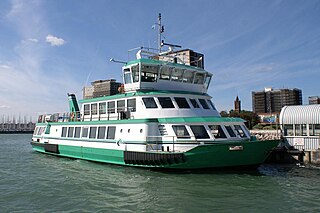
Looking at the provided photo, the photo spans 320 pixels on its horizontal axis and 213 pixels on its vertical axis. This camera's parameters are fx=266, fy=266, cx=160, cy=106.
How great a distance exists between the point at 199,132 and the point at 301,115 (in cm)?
948

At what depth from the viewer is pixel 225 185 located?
11.5 m

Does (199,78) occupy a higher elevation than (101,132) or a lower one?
higher

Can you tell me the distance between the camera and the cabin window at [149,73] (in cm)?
1675

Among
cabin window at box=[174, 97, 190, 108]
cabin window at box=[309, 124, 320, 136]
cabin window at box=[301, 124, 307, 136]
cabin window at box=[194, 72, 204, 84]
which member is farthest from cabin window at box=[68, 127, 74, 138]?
→ cabin window at box=[309, 124, 320, 136]

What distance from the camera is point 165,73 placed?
17281 millimetres

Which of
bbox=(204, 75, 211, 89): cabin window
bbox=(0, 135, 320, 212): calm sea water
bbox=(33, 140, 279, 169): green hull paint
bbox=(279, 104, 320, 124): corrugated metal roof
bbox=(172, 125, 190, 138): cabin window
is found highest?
bbox=(204, 75, 211, 89): cabin window

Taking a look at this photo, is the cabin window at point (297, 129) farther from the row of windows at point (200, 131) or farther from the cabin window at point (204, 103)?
the cabin window at point (204, 103)

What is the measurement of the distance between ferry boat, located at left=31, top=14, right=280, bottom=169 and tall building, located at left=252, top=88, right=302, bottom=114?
128 metres

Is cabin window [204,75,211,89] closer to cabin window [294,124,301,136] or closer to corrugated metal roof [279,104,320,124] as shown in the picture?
corrugated metal roof [279,104,320,124]

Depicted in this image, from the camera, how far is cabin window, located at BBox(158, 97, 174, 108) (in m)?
15.7

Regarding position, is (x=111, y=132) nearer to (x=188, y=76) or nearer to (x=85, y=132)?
(x=85, y=132)

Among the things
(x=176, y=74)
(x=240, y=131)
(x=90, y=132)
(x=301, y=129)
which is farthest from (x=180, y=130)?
(x=301, y=129)

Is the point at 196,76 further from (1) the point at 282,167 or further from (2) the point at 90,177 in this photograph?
(2) the point at 90,177

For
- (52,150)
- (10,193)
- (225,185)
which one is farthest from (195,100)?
(52,150)
